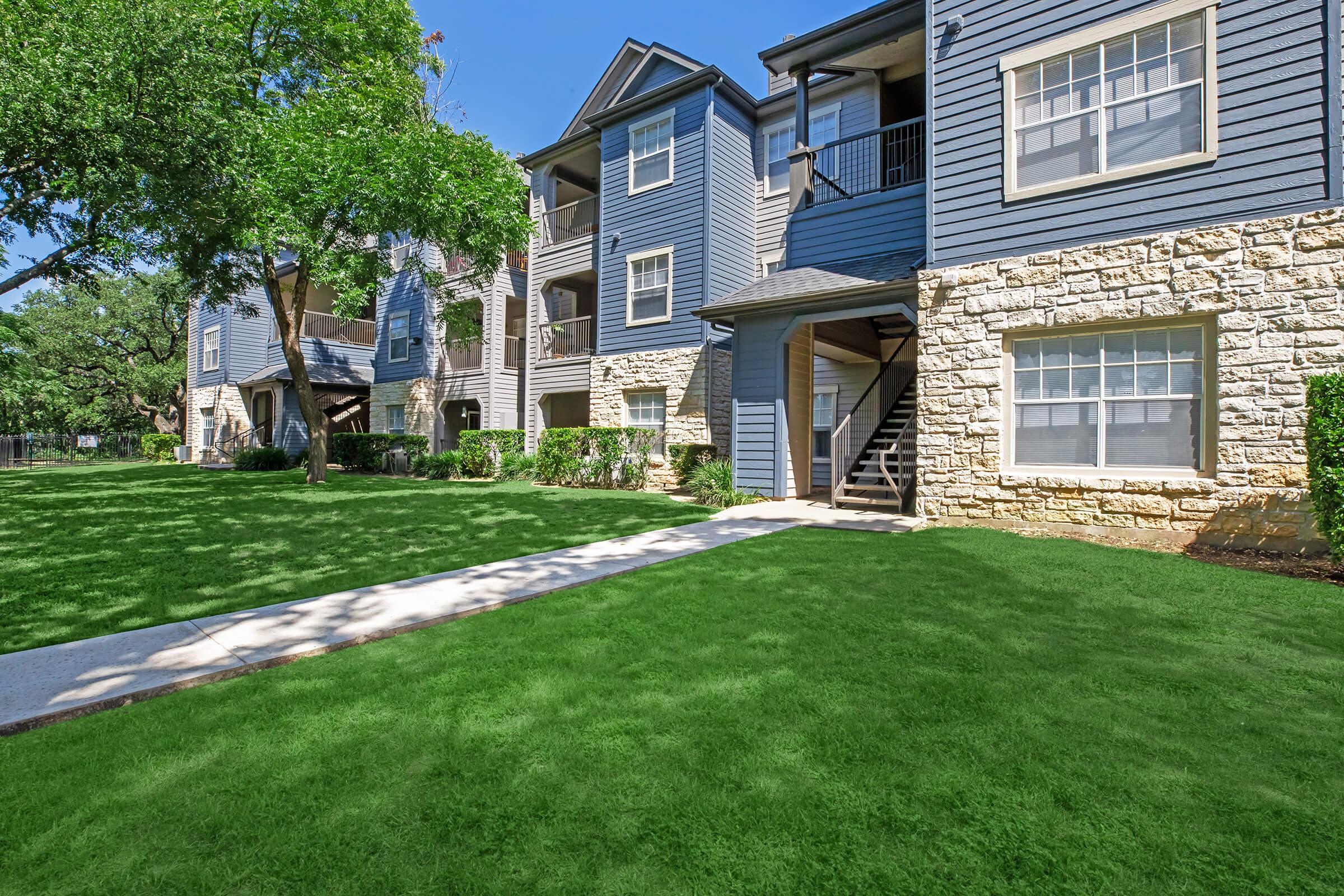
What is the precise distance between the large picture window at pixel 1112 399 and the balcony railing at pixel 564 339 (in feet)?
41.1

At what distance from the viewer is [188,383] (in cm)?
2870

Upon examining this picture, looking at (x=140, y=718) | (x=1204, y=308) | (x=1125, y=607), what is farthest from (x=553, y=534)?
(x=1204, y=308)

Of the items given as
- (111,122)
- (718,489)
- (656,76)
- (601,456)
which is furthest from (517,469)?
(656,76)

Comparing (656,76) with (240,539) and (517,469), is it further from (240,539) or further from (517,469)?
(240,539)

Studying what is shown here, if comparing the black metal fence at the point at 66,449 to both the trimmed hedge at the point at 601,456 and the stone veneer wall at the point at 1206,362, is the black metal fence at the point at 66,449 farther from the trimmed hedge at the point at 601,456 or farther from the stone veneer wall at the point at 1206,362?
the stone veneer wall at the point at 1206,362

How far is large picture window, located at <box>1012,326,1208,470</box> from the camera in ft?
23.2

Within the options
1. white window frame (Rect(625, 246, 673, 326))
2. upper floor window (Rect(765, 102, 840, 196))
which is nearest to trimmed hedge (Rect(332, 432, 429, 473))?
white window frame (Rect(625, 246, 673, 326))

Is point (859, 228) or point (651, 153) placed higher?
point (651, 153)

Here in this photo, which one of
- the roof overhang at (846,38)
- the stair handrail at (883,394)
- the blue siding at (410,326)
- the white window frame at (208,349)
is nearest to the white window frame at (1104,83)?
the roof overhang at (846,38)

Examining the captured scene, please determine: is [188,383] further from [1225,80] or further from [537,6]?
[1225,80]

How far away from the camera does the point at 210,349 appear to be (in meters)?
27.4

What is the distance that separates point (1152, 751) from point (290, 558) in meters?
7.09

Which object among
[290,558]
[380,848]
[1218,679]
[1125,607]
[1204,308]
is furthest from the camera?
[1204,308]

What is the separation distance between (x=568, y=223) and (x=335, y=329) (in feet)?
39.4
